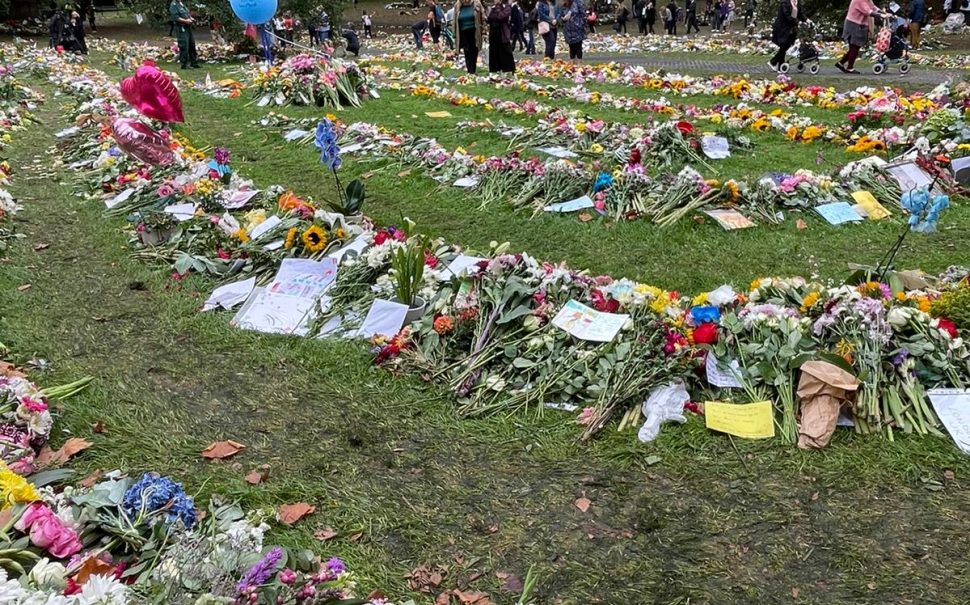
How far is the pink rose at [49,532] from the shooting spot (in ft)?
9.45

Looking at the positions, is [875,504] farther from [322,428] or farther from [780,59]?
[780,59]

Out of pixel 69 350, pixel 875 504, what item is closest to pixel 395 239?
pixel 69 350

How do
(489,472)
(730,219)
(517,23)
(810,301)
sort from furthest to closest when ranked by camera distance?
(517,23) < (730,219) < (810,301) < (489,472)

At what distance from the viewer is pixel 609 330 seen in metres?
4.49

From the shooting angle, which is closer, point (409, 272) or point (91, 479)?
point (91, 479)

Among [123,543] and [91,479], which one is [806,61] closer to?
[91,479]

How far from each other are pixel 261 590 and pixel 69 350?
10.4 feet

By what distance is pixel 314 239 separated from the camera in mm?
6000

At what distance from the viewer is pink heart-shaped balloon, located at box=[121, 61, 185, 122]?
8297mm

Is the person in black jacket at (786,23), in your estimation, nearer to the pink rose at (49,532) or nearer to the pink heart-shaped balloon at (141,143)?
the pink heart-shaped balloon at (141,143)

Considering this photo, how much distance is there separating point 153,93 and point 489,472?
6.87 m

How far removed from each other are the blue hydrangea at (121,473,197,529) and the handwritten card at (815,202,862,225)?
609cm

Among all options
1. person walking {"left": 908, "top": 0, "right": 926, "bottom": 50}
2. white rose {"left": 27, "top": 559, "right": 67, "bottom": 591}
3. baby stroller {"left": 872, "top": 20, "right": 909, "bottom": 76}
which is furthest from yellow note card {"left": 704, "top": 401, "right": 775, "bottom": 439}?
person walking {"left": 908, "top": 0, "right": 926, "bottom": 50}

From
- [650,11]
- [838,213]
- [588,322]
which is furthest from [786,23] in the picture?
[650,11]
